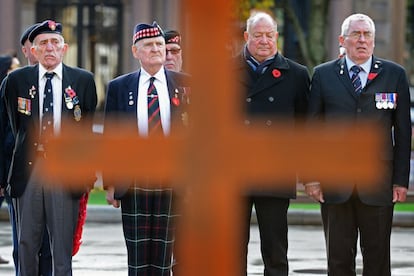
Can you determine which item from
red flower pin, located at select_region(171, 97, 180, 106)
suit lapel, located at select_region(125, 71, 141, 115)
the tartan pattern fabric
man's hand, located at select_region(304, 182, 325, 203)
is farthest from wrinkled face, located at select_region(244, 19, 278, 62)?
the tartan pattern fabric

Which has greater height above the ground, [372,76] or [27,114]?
[372,76]

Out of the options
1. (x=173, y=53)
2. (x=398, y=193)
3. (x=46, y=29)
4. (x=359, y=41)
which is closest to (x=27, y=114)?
(x=46, y=29)

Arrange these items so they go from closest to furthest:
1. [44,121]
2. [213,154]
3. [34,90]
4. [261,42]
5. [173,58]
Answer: [213,154] → [261,42] → [44,121] → [34,90] → [173,58]

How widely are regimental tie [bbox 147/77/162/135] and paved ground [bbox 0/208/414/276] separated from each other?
334 centimetres

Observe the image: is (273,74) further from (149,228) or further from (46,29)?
(46,29)

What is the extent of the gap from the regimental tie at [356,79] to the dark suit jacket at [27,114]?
1.56 metres

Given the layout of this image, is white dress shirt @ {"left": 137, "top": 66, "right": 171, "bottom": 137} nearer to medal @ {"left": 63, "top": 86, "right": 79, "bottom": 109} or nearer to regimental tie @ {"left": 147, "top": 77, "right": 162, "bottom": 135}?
regimental tie @ {"left": 147, "top": 77, "right": 162, "bottom": 135}

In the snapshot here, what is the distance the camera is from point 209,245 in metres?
1.81

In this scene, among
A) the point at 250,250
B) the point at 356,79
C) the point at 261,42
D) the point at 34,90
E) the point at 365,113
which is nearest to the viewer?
the point at 365,113

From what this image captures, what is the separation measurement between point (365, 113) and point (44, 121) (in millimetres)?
1861

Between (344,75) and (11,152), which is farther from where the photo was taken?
(11,152)

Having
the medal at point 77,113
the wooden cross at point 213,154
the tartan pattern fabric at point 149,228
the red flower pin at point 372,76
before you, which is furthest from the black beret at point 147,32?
the wooden cross at point 213,154

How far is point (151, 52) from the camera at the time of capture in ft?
21.6

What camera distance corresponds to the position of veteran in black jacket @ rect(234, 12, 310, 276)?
6.54m
